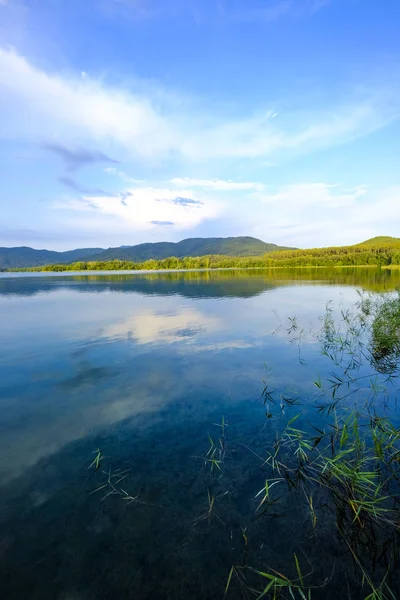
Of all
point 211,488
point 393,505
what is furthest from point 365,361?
point 211,488

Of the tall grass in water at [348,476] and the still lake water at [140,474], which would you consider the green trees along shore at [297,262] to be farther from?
the still lake water at [140,474]

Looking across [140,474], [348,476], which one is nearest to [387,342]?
[348,476]

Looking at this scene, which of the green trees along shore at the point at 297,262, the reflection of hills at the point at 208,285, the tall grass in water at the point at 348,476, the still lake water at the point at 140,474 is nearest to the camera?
the tall grass in water at the point at 348,476

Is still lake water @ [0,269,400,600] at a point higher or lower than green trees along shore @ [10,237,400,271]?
lower

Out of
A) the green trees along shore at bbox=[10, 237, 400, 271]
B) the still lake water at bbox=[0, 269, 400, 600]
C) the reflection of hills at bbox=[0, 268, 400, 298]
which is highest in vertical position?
the green trees along shore at bbox=[10, 237, 400, 271]

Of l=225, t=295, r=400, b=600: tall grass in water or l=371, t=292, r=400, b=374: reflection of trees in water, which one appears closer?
l=225, t=295, r=400, b=600: tall grass in water

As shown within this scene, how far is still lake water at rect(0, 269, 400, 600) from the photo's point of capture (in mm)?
4281

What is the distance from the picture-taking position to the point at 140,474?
6242 mm

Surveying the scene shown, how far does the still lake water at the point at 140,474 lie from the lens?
14.0 ft

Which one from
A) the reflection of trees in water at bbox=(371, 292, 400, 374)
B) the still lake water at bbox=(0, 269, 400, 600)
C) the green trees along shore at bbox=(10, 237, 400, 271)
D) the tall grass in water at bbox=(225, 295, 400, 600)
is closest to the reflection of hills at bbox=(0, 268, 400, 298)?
the reflection of trees in water at bbox=(371, 292, 400, 374)

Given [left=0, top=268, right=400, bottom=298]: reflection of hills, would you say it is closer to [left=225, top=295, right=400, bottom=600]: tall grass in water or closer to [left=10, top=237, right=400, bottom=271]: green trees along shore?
[left=225, top=295, right=400, bottom=600]: tall grass in water

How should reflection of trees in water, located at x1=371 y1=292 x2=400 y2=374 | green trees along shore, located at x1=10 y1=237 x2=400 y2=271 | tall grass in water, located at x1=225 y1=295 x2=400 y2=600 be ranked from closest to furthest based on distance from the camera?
tall grass in water, located at x1=225 y1=295 x2=400 y2=600
reflection of trees in water, located at x1=371 y1=292 x2=400 y2=374
green trees along shore, located at x1=10 y1=237 x2=400 y2=271

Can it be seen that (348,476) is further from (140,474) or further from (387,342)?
(387,342)

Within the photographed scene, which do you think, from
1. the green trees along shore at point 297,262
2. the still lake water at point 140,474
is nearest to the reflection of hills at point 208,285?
the still lake water at point 140,474
